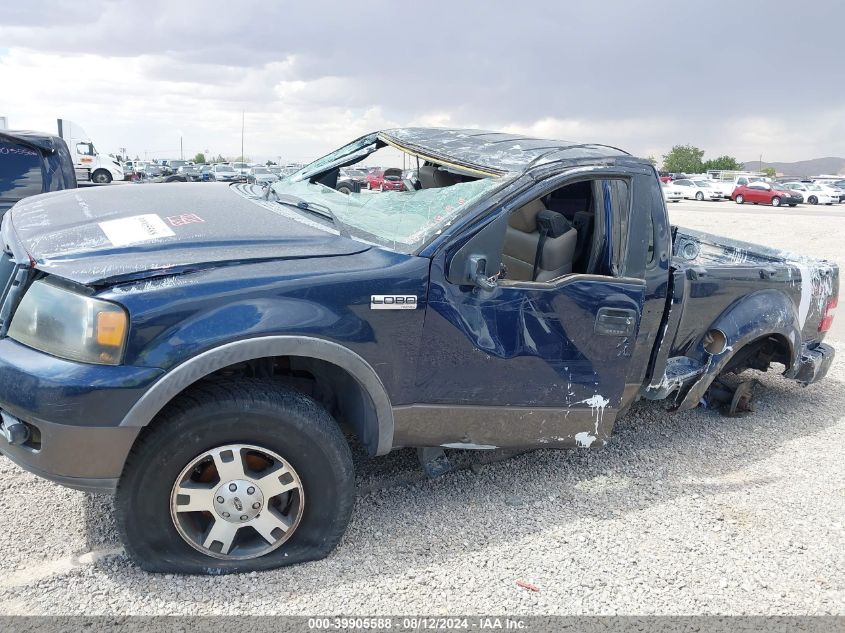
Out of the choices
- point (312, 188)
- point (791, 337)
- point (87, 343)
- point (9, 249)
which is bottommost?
point (791, 337)

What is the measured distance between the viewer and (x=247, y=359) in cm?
269

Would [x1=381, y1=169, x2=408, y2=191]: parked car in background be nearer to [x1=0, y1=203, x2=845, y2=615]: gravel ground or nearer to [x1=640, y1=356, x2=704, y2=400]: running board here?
[x1=0, y1=203, x2=845, y2=615]: gravel ground

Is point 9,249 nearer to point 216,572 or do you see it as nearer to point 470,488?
point 216,572

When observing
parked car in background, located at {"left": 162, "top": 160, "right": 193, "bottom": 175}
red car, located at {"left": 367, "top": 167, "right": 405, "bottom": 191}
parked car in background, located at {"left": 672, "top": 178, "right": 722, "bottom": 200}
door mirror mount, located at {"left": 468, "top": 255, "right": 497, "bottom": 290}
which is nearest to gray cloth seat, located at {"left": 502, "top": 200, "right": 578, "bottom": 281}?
door mirror mount, located at {"left": 468, "top": 255, "right": 497, "bottom": 290}

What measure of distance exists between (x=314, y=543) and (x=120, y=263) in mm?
1396

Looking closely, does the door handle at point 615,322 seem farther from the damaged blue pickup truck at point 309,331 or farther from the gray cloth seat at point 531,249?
the gray cloth seat at point 531,249

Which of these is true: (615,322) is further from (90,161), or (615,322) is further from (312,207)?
→ (90,161)

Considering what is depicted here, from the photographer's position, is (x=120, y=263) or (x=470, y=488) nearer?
(x=120, y=263)

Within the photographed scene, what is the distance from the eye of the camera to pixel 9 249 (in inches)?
121

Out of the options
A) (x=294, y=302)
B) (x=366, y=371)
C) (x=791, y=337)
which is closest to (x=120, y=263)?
(x=294, y=302)

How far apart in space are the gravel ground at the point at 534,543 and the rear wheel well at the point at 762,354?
588 millimetres

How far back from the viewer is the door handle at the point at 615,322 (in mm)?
3389

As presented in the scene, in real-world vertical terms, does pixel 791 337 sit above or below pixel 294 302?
below

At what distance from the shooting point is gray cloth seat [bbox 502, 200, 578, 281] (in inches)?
145
